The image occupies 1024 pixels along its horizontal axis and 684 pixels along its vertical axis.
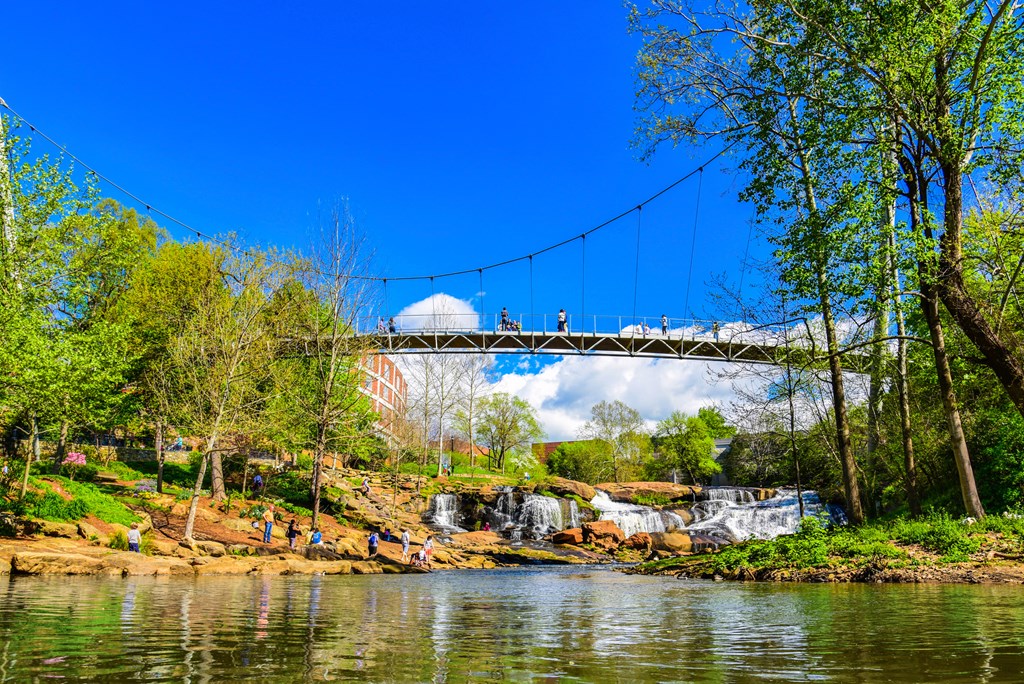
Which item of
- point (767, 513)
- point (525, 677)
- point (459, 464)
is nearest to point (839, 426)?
point (525, 677)

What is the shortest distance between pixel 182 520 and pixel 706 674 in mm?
25319

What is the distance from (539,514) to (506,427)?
70.6 ft

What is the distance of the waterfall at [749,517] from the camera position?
1497 inches

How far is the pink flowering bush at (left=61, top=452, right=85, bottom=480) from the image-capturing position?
28673 millimetres

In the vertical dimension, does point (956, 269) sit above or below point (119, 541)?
above

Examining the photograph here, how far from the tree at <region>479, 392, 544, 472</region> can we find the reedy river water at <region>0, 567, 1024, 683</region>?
5175 cm

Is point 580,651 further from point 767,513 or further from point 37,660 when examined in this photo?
point 767,513

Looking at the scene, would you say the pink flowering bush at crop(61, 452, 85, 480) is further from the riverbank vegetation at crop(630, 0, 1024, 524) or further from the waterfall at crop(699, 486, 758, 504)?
the waterfall at crop(699, 486, 758, 504)

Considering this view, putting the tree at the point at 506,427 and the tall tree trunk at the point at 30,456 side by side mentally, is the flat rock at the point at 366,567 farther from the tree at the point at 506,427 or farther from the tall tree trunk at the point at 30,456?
the tree at the point at 506,427

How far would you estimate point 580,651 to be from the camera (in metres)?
4.54

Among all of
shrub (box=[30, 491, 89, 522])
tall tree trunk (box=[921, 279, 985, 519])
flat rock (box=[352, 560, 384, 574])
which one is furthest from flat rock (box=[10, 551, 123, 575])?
tall tree trunk (box=[921, 279, 985, 519])

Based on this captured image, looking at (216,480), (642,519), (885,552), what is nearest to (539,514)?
(642,519)

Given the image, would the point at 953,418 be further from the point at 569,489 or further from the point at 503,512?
the point at 569,489

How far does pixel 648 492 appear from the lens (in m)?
49.3
